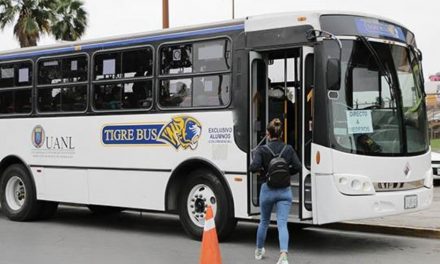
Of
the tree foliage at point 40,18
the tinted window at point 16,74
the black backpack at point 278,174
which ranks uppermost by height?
the tree foliage at point 40,18

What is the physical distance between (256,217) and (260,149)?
1.55 meters

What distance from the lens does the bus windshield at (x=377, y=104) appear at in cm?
855

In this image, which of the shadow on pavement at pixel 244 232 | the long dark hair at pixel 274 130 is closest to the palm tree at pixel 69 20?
the shadow on pavement at pixel 244 232

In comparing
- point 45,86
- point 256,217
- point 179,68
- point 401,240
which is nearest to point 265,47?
point 179,68

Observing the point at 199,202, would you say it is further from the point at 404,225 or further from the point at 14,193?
the point at 14,193

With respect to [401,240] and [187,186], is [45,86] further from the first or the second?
[401,240]

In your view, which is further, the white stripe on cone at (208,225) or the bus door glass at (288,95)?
the bus door glass at (288,95)

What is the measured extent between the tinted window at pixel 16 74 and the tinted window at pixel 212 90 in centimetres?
401

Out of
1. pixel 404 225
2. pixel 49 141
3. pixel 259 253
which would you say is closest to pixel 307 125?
pixel 259 253

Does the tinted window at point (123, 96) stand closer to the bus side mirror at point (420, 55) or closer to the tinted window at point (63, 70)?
the tinted window at point (63, 70)

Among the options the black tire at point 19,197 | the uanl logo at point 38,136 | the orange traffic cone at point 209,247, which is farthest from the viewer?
the black tire at point 19,197

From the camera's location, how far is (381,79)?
8.90 m

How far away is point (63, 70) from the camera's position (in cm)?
1168

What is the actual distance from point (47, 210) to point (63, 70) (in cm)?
273
